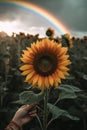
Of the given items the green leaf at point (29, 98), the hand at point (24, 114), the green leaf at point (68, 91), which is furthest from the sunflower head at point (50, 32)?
the hand at point (24, 114)

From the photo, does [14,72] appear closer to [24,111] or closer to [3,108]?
[3,108]

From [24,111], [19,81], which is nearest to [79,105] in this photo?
[19,81]

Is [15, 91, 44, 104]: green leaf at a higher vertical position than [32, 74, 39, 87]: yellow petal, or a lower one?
lower

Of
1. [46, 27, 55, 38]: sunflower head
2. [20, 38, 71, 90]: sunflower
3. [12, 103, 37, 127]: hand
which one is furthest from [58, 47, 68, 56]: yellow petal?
[46, 27, 55, 38]: sunflower head

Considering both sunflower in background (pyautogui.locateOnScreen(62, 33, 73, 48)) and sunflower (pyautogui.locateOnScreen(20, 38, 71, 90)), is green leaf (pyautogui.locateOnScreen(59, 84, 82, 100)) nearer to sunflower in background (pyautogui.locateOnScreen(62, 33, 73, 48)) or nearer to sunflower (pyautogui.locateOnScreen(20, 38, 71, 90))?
sunflower (pyautogui.locateOnScreen(20, 38, 71, 90))

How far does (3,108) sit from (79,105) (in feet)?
2.50

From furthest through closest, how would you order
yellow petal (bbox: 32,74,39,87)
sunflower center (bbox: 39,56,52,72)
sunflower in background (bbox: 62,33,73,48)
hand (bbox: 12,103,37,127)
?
sunflower in background (bbox: 62,33,73,48) < sunflower center (bbox: 39,56,52,72) < yellow petal (bbox: 32,74,39,87) < hand (bbox: 12,103,37,127)

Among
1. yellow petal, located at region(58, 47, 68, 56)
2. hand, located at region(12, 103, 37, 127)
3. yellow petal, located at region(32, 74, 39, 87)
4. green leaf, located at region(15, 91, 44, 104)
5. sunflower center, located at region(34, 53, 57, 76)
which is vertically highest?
yellow petal, located at region(58, 47, 68, 56)

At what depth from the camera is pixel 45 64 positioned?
253cm

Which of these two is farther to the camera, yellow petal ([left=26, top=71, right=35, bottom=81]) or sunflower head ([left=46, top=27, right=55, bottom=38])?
sunflower head ([left=46, top=27, right=55, bottom=38])

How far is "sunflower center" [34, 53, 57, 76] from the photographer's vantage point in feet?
8.11

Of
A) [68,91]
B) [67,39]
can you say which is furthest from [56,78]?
[67,39]

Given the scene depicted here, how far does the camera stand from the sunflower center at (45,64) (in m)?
2.47

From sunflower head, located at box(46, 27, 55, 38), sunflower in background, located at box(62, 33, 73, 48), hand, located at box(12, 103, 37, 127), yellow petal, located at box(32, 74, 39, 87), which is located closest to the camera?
hand, located at box(12, 103, 37, 127)
